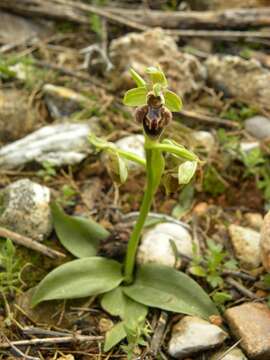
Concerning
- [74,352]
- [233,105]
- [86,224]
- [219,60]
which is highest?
[219,60]

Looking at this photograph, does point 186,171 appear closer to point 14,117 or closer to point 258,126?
point 258,126

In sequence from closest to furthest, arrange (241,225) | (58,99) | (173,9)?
1. (241,225)
2. (58,99)
3. (173,9)

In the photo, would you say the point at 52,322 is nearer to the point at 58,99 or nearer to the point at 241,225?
the point at 241,225

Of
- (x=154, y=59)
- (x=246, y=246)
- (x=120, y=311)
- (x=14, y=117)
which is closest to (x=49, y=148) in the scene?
(x=14, y=117)

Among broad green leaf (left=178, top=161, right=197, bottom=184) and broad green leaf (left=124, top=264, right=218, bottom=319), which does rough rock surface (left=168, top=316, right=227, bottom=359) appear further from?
broad green leaf (left=178, top=161, right=197, bottom=184)

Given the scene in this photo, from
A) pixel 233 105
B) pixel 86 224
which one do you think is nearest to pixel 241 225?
pixel 86 224

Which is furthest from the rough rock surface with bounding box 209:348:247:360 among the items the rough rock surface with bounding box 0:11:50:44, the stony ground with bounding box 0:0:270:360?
the rough rock surface with bounding box 0:11:50:44

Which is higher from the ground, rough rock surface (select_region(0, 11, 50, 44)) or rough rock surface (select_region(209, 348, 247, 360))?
rough rock surface (select_region(0, 11, 50, 44))
